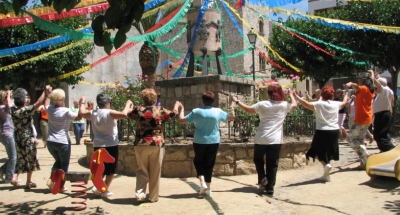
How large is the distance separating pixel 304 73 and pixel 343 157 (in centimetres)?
1546

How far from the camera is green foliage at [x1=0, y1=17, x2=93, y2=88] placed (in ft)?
53.1

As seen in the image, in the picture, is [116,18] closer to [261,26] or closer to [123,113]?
[123,113]

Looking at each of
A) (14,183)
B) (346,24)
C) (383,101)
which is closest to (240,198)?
(383,101)

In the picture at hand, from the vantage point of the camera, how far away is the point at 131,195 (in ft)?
21.0

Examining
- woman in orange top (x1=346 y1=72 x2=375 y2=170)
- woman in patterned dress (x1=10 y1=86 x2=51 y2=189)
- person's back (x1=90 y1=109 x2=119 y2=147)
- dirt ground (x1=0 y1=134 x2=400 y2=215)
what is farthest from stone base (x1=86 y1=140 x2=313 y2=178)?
woman in patterned dress (x1=10 y1=86 x2=51 y2=189)

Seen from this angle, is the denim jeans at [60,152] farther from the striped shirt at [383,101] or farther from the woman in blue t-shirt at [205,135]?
the striped shirt at [383,101]

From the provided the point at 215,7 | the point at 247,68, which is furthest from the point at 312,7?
the point at 215,7

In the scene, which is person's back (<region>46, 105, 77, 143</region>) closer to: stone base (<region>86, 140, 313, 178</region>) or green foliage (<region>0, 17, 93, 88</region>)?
stone base (<region>86, 140, 313, 178</region>)

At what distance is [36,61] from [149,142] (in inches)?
481

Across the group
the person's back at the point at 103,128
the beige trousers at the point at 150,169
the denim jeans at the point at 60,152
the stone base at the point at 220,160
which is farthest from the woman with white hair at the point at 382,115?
the denim jeans at the point at 60,152

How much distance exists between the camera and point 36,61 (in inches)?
640

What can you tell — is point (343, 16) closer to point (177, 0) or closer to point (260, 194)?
point (177, 0)

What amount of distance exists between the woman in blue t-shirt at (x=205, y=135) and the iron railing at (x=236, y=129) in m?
1.54

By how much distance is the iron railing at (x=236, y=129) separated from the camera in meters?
7.89
